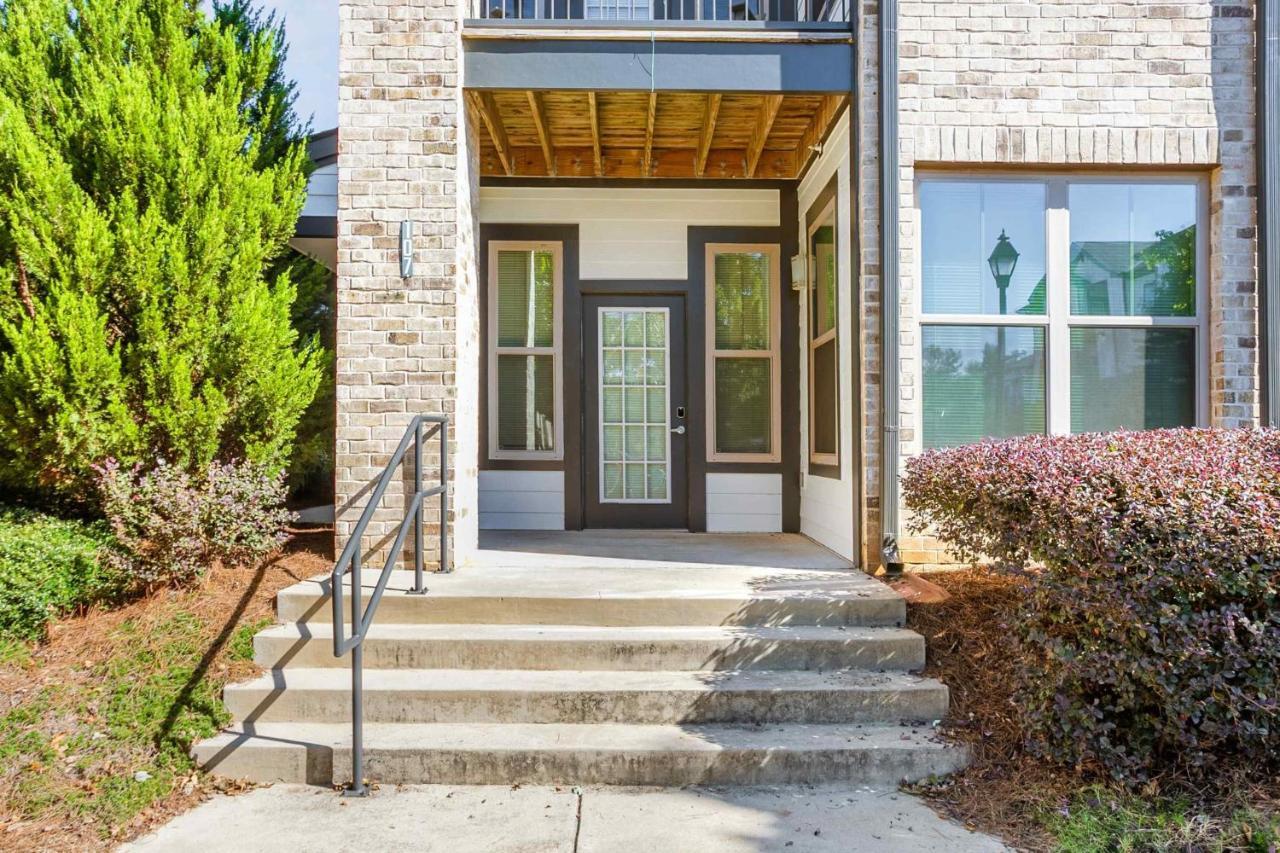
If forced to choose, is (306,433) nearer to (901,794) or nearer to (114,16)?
(114,16)

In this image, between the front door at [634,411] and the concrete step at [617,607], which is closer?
the concrete step at [617,607]

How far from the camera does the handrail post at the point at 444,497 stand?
445 centimetres

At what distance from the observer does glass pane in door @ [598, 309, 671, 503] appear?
21.6 feet

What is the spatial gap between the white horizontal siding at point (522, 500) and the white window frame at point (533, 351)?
6.2 inches

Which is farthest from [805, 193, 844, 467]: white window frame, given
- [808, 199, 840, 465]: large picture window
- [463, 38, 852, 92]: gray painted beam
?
[463, 38, 852, 92]: gray painted beam

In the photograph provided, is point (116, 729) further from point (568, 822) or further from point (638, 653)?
point (638, 653)

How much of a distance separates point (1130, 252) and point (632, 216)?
11.7 ft

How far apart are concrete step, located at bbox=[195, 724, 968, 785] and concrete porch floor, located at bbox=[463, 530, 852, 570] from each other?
1.64 m

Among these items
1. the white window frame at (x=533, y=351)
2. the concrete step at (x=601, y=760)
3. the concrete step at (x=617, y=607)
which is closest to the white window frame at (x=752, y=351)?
the white window frame at (x=533, y=351)

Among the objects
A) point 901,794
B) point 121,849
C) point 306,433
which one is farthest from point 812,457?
point 121,849

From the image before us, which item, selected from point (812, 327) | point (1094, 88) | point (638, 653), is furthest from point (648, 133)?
point (638, 653)

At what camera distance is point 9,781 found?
2.99 metres

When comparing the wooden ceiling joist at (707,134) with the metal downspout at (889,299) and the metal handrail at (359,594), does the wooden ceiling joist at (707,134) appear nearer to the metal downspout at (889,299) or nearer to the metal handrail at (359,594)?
the metal downspout at (889,299)

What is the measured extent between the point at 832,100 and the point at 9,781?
5.48 m
